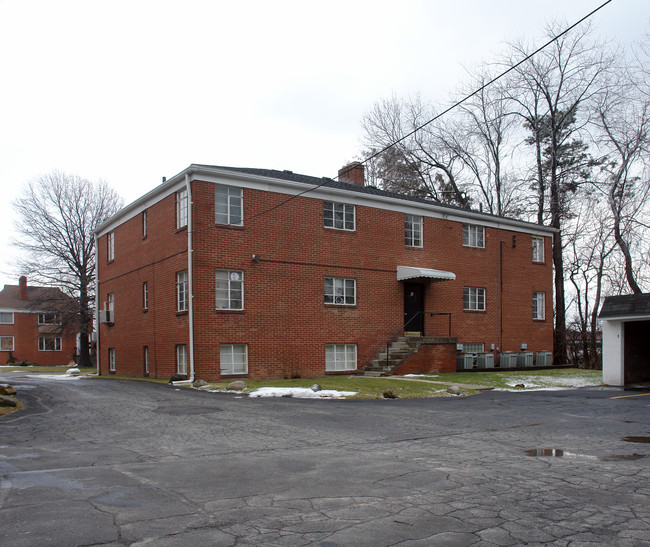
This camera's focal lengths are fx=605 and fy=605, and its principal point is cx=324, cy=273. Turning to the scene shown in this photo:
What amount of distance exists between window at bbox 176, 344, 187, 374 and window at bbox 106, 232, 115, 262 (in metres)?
8.70

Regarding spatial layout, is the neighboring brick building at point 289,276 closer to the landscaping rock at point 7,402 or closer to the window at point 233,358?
the window at point 233,358

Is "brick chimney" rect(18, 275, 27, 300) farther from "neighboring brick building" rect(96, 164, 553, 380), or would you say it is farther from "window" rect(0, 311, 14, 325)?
"neighboring brick building" rect(96, 164, 553, 380)

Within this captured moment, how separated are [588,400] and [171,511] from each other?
528 inches

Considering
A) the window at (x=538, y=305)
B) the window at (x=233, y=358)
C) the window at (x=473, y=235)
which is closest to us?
the window at (x=233, y=358)

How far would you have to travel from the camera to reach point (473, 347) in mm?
27609

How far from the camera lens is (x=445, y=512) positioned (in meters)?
5.19

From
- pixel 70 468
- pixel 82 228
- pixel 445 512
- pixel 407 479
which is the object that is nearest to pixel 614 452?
Result: pixel 407 479

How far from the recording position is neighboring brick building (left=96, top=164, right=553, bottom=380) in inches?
798

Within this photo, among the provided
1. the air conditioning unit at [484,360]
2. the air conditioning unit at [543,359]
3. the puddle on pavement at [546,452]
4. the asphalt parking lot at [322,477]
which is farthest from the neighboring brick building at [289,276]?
the puddle on pavement at [546,452]

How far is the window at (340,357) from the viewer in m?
22.7

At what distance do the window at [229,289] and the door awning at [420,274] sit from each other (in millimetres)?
7174

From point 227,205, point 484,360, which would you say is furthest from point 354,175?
point 484,360

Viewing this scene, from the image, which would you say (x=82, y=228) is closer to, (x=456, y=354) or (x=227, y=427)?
(x=456, y=354)

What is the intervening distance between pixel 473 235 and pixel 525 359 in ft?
21.2
